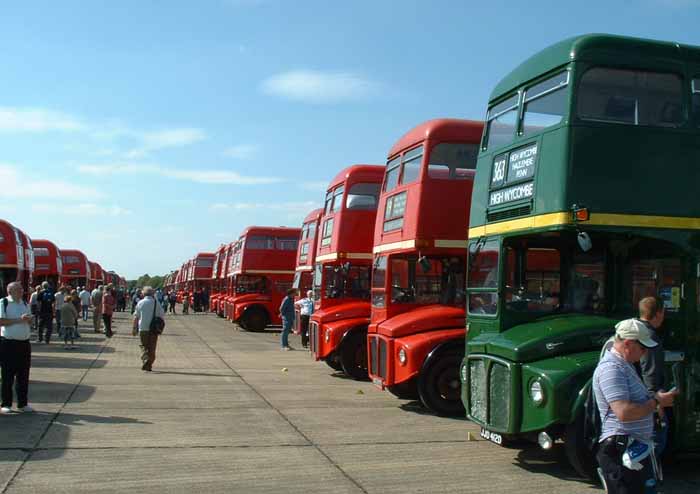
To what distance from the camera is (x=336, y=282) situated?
17.7 metres

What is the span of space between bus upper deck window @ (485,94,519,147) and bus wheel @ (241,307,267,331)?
2454cm

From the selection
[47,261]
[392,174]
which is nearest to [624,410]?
[392,174]

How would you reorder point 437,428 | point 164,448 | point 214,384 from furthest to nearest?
point 214,384
point 437,428
point 164,448

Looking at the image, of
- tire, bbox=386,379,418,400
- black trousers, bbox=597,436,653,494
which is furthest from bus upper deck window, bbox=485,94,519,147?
black trousers, bbox=597,436,653,494

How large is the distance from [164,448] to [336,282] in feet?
29.4

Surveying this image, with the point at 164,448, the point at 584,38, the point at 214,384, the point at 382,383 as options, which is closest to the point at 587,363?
the point at 584,38

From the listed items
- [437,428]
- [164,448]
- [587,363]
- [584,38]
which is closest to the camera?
[587,363]

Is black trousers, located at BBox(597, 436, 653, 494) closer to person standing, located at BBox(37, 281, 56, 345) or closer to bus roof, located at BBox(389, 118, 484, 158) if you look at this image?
bus roof, located at BBox(389, 118, 484, 158)

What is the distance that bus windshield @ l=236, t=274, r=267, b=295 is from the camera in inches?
1345

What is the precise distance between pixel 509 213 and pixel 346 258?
8.53 m

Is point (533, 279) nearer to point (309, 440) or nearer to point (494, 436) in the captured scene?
point (494, 436)

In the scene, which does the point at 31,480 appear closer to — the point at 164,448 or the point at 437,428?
the point at 164,448

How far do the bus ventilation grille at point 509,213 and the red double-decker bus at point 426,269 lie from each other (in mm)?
2685

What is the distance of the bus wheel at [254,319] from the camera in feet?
110
